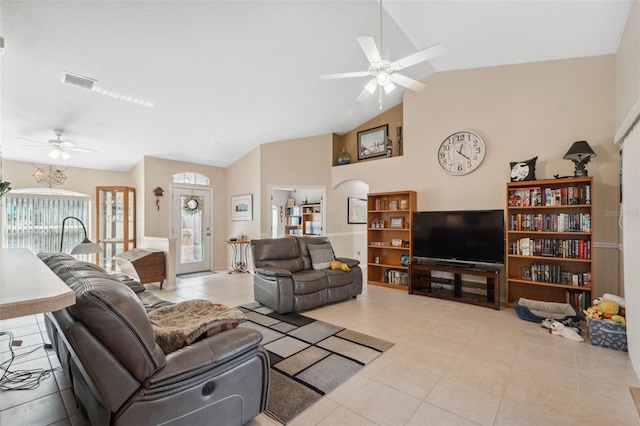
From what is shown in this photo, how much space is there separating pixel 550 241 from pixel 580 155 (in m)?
1.11

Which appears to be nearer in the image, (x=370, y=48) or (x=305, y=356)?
(x=370, y=48)

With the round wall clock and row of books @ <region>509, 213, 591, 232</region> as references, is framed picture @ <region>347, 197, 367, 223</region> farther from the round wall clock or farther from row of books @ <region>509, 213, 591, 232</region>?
row of books @ <region>509, 213, 591, 232</region>

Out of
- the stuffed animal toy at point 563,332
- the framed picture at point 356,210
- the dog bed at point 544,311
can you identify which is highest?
the framed picture at point 356,210

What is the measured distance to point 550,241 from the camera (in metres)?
3.72

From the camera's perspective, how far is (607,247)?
11.5ft

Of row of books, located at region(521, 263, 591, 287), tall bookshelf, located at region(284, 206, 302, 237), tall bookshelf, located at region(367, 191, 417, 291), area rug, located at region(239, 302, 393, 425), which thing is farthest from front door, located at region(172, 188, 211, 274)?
row of books, located at region(521, 263, 591, 287)

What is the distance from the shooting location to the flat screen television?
4.02 meters

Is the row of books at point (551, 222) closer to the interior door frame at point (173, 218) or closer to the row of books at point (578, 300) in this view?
the row of books at point (578, 300)

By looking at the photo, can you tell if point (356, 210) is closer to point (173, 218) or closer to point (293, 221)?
point (293, 221)

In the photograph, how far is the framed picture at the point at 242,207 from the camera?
6.48 m

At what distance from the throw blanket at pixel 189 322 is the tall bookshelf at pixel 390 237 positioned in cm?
365

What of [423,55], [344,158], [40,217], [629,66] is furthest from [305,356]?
[40,217]

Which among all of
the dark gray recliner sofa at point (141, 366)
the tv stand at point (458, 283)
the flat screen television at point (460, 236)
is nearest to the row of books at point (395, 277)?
the tv stand at point (458, 283)

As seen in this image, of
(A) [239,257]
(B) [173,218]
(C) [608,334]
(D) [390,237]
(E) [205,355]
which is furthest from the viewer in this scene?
(A) [239,257]
